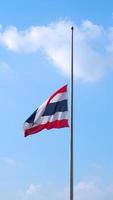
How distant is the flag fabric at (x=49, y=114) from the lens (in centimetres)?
3856

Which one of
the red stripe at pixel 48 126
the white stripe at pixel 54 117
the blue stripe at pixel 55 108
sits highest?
the blue stripe at pixel 55 108

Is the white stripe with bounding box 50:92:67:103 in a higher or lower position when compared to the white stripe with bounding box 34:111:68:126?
higher

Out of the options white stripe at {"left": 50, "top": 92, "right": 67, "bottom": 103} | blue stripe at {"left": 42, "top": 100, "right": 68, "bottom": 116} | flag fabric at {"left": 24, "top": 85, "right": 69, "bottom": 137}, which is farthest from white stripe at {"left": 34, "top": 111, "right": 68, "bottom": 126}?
white stripe at {"left": 50, "top": 92, "right": 67, "bottom": 103}

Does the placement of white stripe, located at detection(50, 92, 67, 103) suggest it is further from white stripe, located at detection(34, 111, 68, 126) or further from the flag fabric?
white stripe, located at detection(34, 111, 68, 126)

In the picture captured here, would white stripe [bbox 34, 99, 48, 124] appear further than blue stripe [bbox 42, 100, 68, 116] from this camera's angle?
Yes

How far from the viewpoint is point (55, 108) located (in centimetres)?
3903

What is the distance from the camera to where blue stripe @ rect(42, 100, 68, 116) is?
128ft

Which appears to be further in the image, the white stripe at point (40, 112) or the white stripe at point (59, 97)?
the white stripe at point (59, 97)

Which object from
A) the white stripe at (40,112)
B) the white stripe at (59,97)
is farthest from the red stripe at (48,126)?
the white stripe at (59,97)

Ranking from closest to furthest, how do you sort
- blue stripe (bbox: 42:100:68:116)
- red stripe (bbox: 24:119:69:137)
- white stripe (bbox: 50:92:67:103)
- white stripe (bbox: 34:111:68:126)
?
A: red stripe (bbox: 24:119:69:137)
white stripe (bbox: 34:111:68:126)
blue stripe (bbox: 42:100:68:116)
white stripe (bbox: 50:92:67:103)

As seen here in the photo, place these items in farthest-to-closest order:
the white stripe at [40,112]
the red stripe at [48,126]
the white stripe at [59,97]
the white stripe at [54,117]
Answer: the white stripe at [59,97] < the white stripe at [40,112] < the white stripe at [54,117] < the red stripe at [48,126]

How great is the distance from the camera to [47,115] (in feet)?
127

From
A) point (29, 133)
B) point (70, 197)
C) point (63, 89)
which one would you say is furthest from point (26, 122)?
point (70, 197)

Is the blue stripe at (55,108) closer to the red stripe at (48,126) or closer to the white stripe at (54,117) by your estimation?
the white stripe at (54,117)
